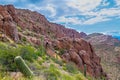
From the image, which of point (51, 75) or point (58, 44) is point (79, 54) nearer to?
point (58, 44)

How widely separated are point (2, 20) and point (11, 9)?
55.3 ft

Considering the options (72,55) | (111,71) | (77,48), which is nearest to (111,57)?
(111,71)

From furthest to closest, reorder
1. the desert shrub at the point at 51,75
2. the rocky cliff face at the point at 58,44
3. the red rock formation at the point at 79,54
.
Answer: the red rock formation at the point at 79,54 < the rocky cliff face at the point at 58,44 < the desert shrub at the point at 51,75

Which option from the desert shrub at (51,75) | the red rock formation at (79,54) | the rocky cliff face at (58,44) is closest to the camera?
the desert shrub at (51,75)

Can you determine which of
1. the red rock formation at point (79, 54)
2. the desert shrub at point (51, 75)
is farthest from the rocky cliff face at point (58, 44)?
the desert shrub at point (51, 75)

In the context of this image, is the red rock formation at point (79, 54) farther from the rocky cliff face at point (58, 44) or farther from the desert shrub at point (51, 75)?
the desert shrub at point (51, 75)

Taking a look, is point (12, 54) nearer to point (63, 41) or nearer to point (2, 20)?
point (2, 20)

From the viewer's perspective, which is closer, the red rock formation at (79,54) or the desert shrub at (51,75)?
the desert shrub at (51,75)

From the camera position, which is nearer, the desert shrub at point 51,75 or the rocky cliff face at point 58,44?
the desert shrub at point 51,75

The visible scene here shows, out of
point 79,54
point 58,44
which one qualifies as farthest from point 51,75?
point 79,54

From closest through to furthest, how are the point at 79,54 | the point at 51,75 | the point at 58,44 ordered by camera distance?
1. the point at 51,75
2. the point at 58,44
3. the point at 79,54

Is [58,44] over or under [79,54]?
over

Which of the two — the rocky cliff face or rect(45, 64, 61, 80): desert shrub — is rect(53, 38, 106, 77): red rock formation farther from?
rect(45, 64, 61, 80): desert shrub

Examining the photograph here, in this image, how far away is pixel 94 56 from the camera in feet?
265
